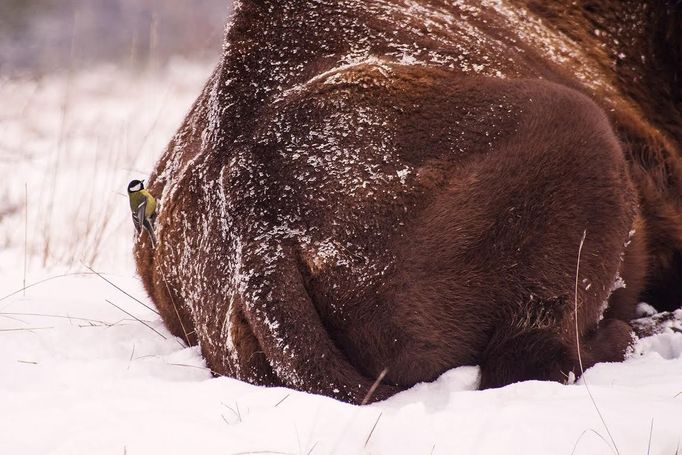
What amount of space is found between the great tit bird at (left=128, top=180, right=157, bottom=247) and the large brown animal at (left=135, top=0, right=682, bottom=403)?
0.33 feet

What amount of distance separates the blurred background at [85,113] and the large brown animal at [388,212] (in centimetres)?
186

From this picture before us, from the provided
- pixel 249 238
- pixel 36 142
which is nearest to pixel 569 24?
pixel 249 238

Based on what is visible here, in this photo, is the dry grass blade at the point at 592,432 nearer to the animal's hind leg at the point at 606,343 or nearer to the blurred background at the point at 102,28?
the animal's hind leg at the point at 606,343

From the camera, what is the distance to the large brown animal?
2.02 m

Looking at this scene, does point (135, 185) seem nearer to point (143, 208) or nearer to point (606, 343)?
point (143, 208)

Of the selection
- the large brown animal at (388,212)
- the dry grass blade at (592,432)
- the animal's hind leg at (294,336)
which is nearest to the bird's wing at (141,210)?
the large brown animal at (388,212)

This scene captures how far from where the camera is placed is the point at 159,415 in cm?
177

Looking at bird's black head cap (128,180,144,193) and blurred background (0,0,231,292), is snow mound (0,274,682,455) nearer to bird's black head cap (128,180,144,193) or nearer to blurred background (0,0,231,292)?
bird's black head cap (128,180,144,193)

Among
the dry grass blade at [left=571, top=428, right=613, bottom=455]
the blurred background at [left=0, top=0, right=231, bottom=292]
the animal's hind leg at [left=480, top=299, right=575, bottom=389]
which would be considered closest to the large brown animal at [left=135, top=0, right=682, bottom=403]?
the animal's hind leg at [left=480, top=299, right=575, bottom=389]

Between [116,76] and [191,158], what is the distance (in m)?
6.71

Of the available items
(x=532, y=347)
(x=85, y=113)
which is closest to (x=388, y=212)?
(x=532, y=347)

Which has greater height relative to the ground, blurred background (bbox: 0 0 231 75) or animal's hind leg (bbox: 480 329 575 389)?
animal's hind leg (bbox: 480 329 575 389)

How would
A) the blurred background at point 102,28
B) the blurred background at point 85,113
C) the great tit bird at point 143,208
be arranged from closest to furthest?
the great tit bird at point 143,208, the blurred background at point 85,113, the blurred background at point 102,28

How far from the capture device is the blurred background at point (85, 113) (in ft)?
15.5
